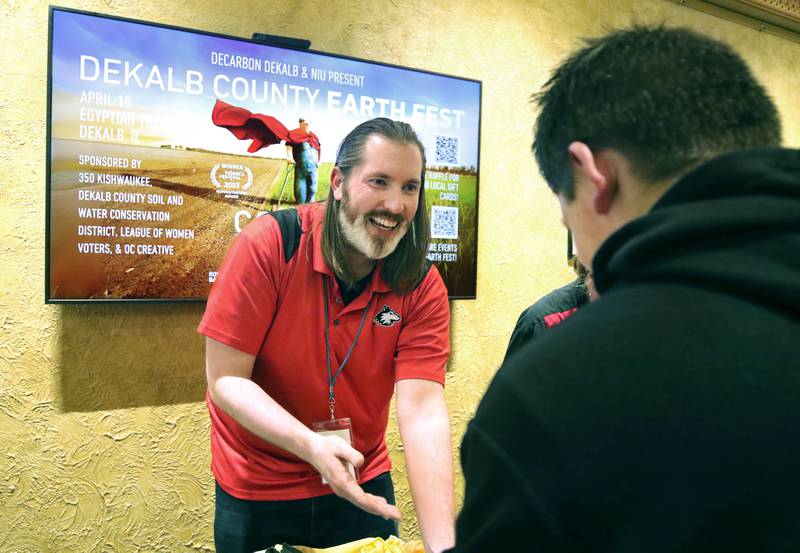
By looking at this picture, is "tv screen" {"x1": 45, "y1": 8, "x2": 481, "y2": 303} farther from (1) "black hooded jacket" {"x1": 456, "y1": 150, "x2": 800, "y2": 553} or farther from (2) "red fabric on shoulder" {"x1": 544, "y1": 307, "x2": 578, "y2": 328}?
(1) "black hooded jacket" {"x1": 456, "y1": 150, "x2": 800, "y2": 553}

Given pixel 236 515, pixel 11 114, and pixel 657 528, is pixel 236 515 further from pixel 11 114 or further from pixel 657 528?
pixel 11 114

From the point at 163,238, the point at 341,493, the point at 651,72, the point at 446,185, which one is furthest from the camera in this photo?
the point at 446,185

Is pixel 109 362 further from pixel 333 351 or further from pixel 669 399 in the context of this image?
pixel 669 399

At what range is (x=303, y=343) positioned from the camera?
1592 millimetres

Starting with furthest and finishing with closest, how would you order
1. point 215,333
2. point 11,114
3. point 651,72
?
point 11,114
point 215,333
point 651,72

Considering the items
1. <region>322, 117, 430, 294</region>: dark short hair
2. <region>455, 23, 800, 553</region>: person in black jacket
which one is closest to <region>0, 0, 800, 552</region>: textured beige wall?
<region>322, 117, 430, 294</region>: dark short hair

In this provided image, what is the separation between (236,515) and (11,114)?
1.42 metres

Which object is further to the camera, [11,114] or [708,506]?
[11,114]

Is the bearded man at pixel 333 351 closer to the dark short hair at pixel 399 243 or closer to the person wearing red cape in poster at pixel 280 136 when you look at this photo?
the dark short hair at pixel 399 243

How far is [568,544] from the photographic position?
0.50 m

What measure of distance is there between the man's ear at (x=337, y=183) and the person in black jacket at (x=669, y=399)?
1.19 meters

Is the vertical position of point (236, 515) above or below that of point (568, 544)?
below

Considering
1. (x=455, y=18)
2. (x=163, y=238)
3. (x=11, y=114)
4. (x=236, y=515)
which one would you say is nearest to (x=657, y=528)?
(x=236, y=515)

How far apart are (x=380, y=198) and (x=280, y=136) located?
2.89 feet
